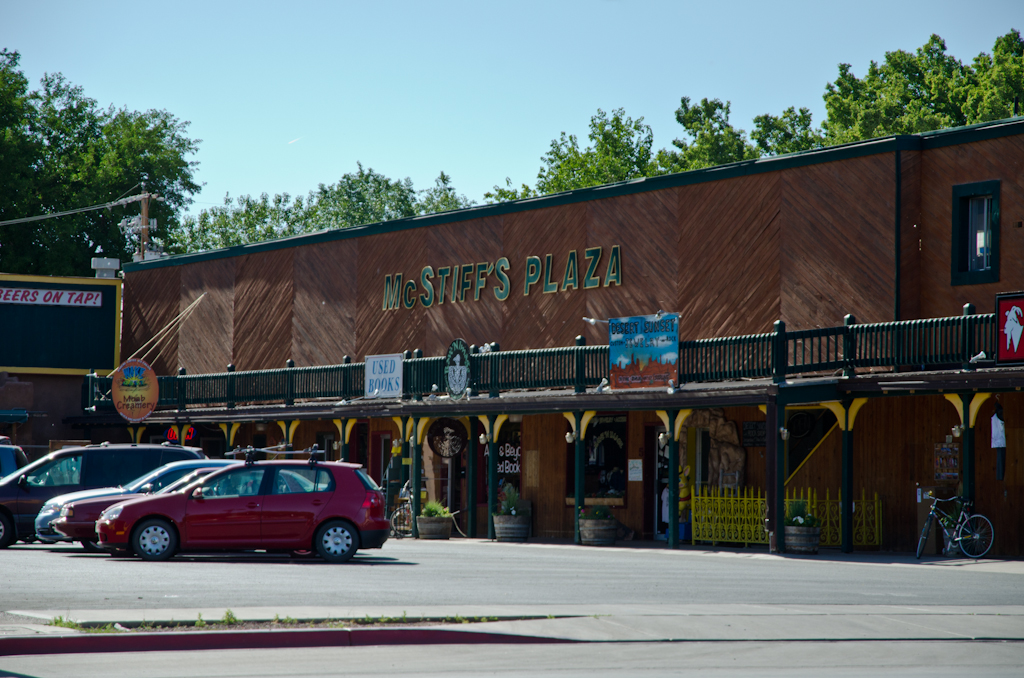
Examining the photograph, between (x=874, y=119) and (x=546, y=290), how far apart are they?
27.4 metres

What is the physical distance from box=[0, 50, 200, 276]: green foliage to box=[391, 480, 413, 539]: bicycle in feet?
121

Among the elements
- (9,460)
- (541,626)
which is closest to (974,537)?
(541,626)

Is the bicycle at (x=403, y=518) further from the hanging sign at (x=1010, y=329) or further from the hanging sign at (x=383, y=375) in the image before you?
the hanging sign at (x=1010, y=329)

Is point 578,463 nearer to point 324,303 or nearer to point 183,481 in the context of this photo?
point 183,481

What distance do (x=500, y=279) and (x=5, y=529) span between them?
15.1m

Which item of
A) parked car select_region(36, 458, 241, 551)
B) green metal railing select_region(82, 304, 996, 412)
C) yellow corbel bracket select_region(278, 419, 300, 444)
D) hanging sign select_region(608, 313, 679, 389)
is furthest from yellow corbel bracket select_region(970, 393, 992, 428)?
yellow corbel bracket select_region(278, 419, 300, 444)

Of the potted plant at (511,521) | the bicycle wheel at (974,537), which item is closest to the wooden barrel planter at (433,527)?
the potted plant at (511,521)

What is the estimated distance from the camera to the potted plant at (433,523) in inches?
1176

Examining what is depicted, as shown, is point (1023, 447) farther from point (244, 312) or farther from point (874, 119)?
point (874, 119)

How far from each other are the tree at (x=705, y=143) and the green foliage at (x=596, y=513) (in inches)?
1473

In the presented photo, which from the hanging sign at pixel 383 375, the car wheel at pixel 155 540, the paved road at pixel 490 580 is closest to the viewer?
the paved road at pixel 490 580

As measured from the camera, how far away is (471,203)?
8862cm

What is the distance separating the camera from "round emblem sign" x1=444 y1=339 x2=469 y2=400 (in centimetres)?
3019

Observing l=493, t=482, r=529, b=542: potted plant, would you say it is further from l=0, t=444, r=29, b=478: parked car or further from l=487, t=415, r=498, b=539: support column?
l=0, t=444, r=29, b=478: parked car
